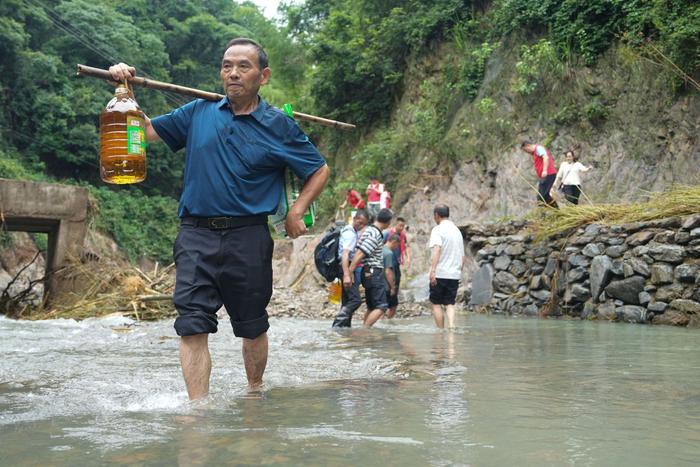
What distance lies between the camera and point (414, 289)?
60.2ft

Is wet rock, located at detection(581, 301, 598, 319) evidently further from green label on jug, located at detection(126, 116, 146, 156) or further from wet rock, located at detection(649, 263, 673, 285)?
green label on jug, located at detection(126, 116, 146, 156)

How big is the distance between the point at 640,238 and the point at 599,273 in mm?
973

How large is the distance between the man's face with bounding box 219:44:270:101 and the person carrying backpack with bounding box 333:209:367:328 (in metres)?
6.01

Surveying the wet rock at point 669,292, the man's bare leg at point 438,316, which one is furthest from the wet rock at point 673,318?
the man's bare leg at point 438,316

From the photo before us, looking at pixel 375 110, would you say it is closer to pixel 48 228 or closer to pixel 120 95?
pixel 48 228

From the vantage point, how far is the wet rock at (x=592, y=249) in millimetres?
12422

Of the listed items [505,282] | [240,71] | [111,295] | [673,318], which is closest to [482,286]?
[505,282]

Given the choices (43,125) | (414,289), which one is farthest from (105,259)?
(43,125)

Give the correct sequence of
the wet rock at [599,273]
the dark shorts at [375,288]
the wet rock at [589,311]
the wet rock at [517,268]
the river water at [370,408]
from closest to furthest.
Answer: the river water at [370,408], the dark shorts at [375,288], the wet rock at [599,273], the wet rock at [589,311], the wet rock at [517,268]

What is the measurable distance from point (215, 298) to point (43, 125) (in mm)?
34768

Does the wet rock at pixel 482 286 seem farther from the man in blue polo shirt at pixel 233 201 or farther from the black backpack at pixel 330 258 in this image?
the man in blue polo shirt at pixel 233 201

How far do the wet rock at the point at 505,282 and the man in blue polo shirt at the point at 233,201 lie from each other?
36.3 ft

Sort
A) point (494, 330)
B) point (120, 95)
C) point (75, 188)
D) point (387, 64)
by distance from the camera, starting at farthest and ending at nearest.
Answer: point (387, 64)
point (75, 188)
point (494, 330)
point (120, 95)

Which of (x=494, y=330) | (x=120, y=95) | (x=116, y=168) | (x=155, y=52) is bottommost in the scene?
(x=494, y=330)
